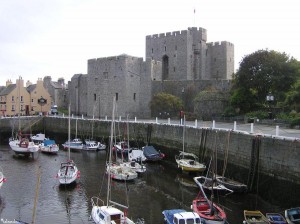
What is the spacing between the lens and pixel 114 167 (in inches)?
1035

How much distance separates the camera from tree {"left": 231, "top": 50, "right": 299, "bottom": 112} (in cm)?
3669

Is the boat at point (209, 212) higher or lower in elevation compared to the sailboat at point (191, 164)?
lower

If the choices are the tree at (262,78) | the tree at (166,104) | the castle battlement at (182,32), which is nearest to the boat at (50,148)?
the tree at (166,104)

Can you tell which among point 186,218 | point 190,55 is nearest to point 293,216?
point 186,218

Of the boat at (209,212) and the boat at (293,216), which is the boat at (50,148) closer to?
the boat at (209,212)

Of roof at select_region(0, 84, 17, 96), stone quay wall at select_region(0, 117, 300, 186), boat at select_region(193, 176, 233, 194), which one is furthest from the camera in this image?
roof at select_region(0, 84, 17, 96)

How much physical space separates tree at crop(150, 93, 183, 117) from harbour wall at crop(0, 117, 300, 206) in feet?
22.7

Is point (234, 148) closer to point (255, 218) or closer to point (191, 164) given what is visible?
point (191, 164)

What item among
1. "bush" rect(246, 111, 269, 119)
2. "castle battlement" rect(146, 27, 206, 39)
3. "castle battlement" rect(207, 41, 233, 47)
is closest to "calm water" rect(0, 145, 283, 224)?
"bush" rect(246, 111, 269, 119)

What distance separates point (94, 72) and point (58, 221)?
3664 centimetres

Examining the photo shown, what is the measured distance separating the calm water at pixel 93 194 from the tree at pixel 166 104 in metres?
16.3

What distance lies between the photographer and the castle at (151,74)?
162 feet

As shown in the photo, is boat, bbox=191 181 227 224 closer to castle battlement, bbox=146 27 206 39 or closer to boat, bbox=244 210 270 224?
boat, bbox=244 210 270 224

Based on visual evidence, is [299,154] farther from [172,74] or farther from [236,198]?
A: [172,74]
